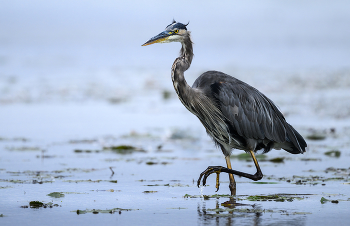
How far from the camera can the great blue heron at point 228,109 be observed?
688 cm

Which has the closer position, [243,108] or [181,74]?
[181,74]

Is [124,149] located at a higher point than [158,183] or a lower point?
higher

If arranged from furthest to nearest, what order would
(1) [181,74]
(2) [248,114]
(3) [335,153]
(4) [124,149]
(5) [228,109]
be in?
(4) [124,149], (3) [335,153], (2) [248,114], (5) [228,109], (1) [181,74]

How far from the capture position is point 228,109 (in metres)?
6.96

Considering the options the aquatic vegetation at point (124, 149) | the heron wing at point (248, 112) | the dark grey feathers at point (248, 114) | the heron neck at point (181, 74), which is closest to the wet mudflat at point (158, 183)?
the aquatic vegetation at point (124, 149)

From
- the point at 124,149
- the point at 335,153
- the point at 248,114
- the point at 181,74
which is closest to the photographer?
the point at 181,74

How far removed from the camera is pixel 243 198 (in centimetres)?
589

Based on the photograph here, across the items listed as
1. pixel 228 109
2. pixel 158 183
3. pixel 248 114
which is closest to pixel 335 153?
pixel 248 114

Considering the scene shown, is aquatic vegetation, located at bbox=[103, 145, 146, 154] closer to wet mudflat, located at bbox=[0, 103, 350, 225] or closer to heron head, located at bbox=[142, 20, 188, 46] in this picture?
wet mudflat, located at bbox=[0, 103, 350, 225]

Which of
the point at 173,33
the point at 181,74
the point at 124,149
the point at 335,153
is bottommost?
the point at 335,153

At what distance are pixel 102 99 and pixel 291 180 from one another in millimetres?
11569

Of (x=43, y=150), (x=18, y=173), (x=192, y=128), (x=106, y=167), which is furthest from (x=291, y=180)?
(x=192, y=128)

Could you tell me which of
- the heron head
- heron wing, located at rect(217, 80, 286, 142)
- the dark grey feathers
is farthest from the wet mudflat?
the heron head

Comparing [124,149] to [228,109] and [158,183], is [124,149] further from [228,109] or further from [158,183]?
[228,109]
